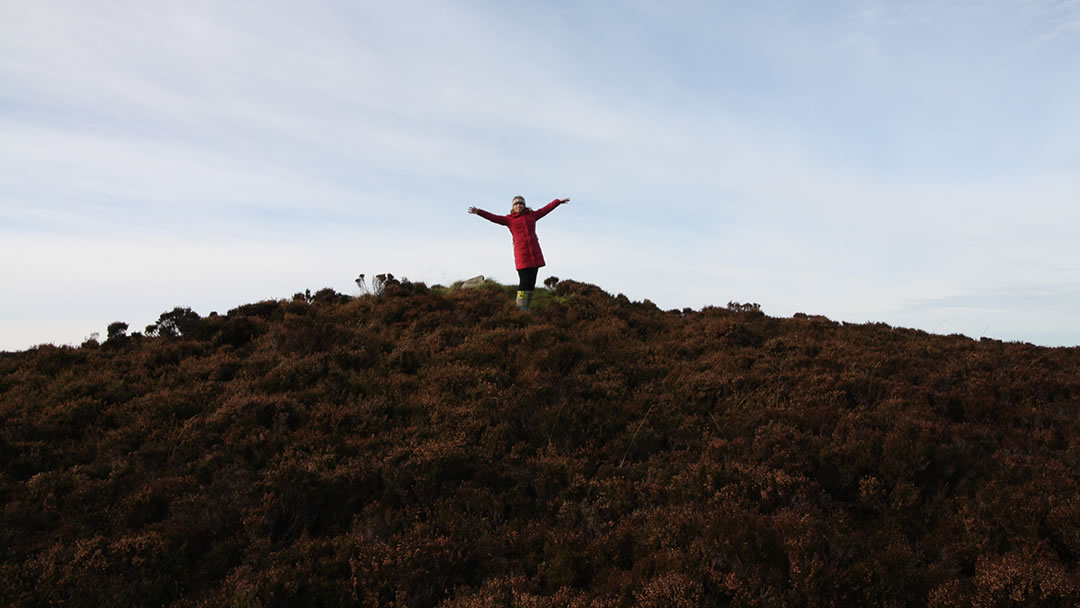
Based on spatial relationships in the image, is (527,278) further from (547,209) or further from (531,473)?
(531,473)

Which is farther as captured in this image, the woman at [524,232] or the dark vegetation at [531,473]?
the woman at [524,232]

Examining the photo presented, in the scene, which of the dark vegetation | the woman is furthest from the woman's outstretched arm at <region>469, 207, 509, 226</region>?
the dark vegetation

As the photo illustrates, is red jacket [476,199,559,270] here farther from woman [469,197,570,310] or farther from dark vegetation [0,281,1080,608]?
dark vegetation [0,281,1080,608]

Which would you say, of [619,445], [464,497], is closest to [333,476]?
[464,497]

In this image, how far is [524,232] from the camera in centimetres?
1517

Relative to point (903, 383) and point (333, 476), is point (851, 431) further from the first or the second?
point (333, 476)

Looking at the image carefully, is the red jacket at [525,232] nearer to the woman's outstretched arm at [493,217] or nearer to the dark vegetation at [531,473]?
the woman's outstretched arm at [493,217]

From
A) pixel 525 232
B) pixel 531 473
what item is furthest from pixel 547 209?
pixel 531 473

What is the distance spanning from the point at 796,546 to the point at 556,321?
30.2ft

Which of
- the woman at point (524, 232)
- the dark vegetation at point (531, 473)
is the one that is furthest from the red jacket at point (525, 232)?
the dark vegetation at point (531, 473)

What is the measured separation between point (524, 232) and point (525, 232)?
3 centimetres

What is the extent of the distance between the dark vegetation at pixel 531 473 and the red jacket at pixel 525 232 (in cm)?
248

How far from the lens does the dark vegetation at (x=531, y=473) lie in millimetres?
6016

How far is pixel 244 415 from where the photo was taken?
372 inches
